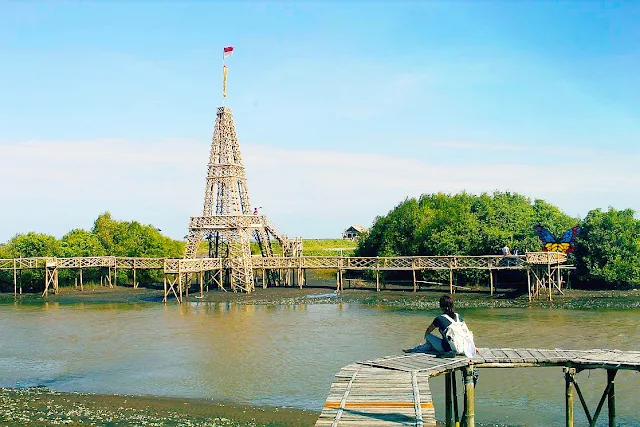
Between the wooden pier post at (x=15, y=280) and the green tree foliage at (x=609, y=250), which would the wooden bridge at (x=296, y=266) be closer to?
the wooden pier post at (x=15, y=280)

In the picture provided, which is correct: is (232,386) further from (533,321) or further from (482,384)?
(533,321)

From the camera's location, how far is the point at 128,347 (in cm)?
3153

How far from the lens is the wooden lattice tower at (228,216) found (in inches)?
2221

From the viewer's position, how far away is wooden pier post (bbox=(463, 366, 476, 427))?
14047mm

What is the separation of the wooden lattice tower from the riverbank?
3318 centimetres

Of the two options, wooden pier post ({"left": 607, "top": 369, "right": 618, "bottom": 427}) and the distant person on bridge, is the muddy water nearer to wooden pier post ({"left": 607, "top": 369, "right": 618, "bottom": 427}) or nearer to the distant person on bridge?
wooden pier post ({"left": 607, "top": 369, "right": 618, "bottom": 427})

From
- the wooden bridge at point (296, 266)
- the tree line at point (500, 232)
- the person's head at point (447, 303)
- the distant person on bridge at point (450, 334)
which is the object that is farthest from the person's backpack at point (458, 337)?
the tree line at point (500, 232)

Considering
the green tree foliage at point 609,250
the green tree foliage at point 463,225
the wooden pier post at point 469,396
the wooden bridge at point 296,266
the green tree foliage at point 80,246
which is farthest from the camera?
the green tree foliage at point 80,246

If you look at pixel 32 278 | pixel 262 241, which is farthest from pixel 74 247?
pixel 262 241

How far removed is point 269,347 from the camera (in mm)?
30516

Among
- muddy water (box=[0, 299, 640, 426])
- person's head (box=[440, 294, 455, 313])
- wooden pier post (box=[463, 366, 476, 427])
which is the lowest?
muddy water (box=[0, 299, 640, 426])

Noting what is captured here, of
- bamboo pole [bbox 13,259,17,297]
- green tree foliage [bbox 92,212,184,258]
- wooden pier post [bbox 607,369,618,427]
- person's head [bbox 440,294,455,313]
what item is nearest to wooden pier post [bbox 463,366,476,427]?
person's head [bbox 440,294,455,313]

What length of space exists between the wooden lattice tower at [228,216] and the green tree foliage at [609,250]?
2628 centimetres

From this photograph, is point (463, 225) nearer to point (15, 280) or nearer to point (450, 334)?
point (15, 280)
